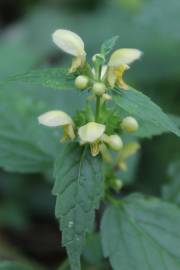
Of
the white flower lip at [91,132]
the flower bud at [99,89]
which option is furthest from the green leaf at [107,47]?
the white flower lip at [91,132]

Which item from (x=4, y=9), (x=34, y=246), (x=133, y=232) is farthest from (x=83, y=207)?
(x=4, y=9)

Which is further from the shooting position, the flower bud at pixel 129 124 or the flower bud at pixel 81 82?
the flower bud at pixel 129 124

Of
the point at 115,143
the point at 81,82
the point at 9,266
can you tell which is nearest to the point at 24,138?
the point at 9,266

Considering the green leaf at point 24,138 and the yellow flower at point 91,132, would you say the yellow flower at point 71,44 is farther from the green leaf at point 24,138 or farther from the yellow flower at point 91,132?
the green leaf at point 24,138

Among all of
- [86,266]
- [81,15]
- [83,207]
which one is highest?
[81,15]

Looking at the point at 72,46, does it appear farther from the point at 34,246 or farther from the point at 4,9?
the point at 4,9

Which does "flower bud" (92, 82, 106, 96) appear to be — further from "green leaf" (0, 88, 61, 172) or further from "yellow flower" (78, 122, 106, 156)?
"green leaf" (0, 88, 61, 172)
